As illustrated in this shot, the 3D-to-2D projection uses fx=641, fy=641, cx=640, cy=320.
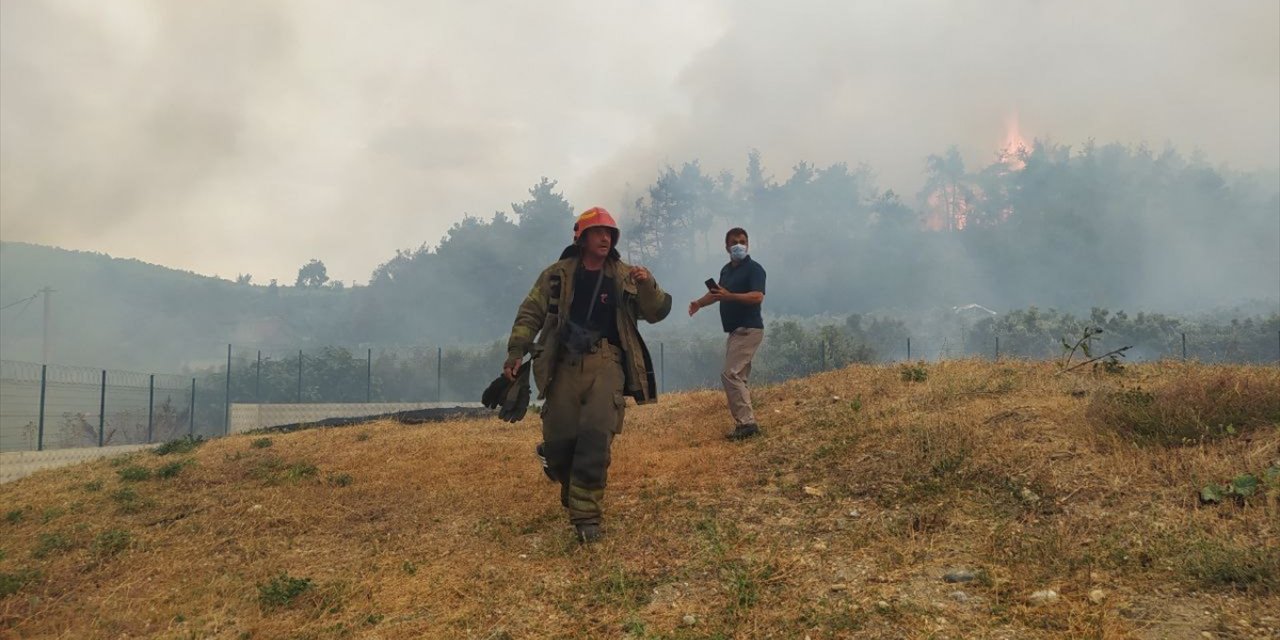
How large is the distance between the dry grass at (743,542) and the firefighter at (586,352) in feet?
1.58

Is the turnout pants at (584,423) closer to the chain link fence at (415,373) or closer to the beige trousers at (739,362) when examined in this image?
the beige trousers at (739,362)

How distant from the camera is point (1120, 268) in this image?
2630 inches

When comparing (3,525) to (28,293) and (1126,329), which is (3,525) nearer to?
(1126,329)

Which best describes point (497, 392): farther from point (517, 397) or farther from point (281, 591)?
point (281, 591)

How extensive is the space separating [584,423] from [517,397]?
0.61 metres

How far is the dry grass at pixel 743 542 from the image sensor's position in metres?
3.04

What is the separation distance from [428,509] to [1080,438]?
5.46 metres

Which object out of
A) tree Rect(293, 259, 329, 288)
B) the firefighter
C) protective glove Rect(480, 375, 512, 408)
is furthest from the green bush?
tree Rect(293, 259, 329, 288)

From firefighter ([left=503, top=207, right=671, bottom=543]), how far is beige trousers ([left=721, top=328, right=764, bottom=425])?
1885 mm

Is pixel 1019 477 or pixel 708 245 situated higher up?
pixel 708 245

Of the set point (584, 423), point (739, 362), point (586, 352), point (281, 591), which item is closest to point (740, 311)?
point (739, 362)

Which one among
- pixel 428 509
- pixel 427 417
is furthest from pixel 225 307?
pixel 428 509

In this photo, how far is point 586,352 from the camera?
4.72m

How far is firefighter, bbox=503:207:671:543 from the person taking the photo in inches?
178
